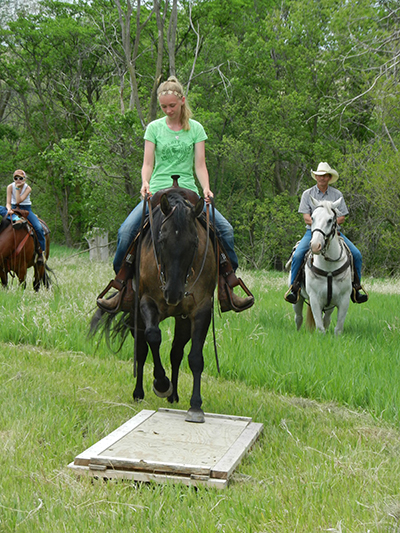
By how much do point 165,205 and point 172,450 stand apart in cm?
189

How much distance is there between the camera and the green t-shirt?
5.81 m

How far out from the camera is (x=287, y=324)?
11.3 meters

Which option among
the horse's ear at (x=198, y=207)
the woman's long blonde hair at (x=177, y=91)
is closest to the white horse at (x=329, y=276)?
the woman's long blonde hair at (x=177, y=91)

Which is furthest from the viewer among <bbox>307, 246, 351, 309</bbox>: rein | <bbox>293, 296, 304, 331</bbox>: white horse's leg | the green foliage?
the green foliage

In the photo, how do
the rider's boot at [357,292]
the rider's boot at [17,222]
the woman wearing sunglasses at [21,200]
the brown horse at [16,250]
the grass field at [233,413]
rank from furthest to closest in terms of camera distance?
the woman wearing sunglasses at [21,200]
the brown horse at [16,250]
the rider's boot at [17,222]
the rider's boot at [357,292]
the grass field at [233,413]

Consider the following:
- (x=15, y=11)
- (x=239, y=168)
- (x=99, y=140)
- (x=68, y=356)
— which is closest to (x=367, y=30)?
(x=239, y=168)

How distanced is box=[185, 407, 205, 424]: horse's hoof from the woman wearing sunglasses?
340 inches

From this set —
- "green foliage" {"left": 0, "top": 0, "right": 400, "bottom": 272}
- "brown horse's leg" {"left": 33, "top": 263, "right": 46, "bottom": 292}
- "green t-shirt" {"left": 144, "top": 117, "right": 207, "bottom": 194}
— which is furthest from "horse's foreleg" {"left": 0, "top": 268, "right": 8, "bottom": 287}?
"green foliage" {"left": 0, "top": 0, "right": 400, "bottom": 272}

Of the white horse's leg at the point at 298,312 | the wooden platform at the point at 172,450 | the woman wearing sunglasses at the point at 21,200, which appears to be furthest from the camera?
the woman wearing sunglasses at the point at 21,200

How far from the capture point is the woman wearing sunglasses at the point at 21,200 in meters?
13.0

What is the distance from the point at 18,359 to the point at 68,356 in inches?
25.0

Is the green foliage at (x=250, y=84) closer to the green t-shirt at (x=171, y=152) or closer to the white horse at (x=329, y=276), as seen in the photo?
the white horse at (x=329, y=276)

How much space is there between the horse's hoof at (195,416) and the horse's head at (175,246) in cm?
98

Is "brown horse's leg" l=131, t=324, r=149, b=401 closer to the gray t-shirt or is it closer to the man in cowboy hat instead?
the man in cowboy hat
